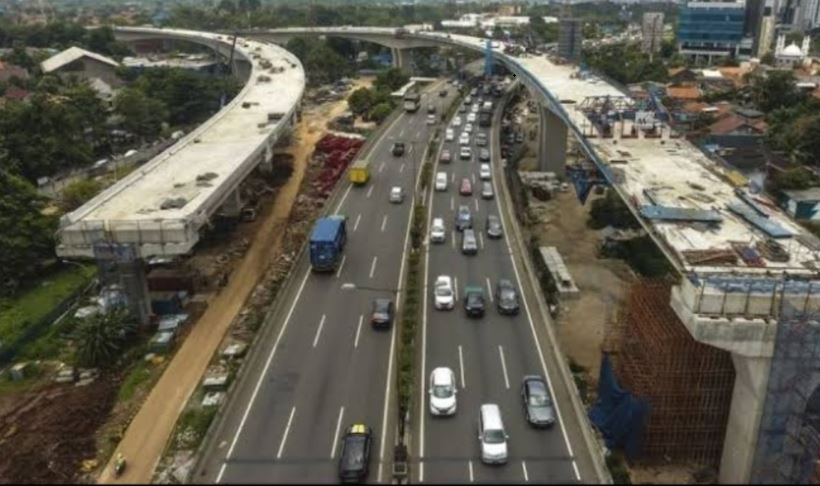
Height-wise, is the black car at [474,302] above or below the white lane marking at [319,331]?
above

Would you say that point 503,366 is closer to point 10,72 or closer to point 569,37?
point 10,72

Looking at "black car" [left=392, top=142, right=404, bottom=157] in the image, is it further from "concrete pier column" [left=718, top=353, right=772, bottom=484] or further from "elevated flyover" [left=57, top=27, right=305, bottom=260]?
"concrete pier column" [left=718, top=353, right=772, bottom=484]

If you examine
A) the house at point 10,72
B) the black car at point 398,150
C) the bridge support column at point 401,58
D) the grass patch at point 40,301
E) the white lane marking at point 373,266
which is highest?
the house at point 10,72

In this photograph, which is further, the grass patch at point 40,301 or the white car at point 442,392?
the grass patch at point 40,301

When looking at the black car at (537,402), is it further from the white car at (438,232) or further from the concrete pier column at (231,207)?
the concrete pier column at (231,207)

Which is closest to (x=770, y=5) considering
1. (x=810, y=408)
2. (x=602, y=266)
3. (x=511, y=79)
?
(x=511, y=79)

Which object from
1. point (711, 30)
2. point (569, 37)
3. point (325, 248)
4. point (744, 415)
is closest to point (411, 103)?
point (325, 248)

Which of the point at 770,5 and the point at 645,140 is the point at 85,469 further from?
the point at 770,5

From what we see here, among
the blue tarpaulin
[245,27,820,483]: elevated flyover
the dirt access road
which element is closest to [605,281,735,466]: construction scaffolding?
the blue tarpaulin

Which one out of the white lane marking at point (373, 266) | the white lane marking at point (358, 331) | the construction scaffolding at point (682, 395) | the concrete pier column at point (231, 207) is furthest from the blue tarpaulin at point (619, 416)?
the concrete pier column at point (231, 207)
